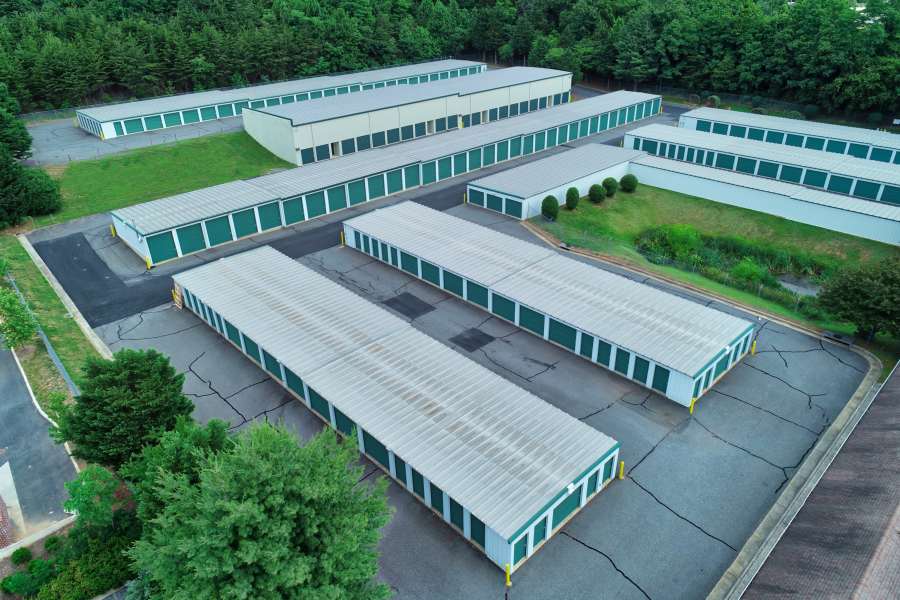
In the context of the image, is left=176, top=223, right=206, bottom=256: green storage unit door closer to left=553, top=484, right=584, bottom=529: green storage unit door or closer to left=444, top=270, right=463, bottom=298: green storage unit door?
left=444, top=270, right=463, bottom=298: green storage unit door

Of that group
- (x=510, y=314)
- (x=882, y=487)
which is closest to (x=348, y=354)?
(x=510, y=314)

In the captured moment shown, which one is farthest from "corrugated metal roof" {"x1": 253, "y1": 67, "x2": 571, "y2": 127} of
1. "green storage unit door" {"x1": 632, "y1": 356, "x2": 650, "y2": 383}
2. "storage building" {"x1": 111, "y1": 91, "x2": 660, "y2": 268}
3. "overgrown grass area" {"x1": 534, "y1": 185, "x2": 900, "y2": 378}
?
"green storage unit door" {"x1": 632, "y1": 356, "x2": 650, "y2": 383}

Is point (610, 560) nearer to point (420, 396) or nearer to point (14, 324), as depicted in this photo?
point (420, 396)

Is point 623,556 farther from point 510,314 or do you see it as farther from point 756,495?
point 510,314

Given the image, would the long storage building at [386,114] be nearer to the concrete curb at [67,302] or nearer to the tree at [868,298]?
the concrete curb at [67,302]

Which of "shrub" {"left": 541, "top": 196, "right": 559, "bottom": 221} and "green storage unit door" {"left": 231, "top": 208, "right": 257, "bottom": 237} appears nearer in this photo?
"green storage unit door" {"left": 231, "top": 208, "right": 257, "bottom": 237}

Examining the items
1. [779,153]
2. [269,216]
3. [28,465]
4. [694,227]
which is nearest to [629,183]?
[694,227]
